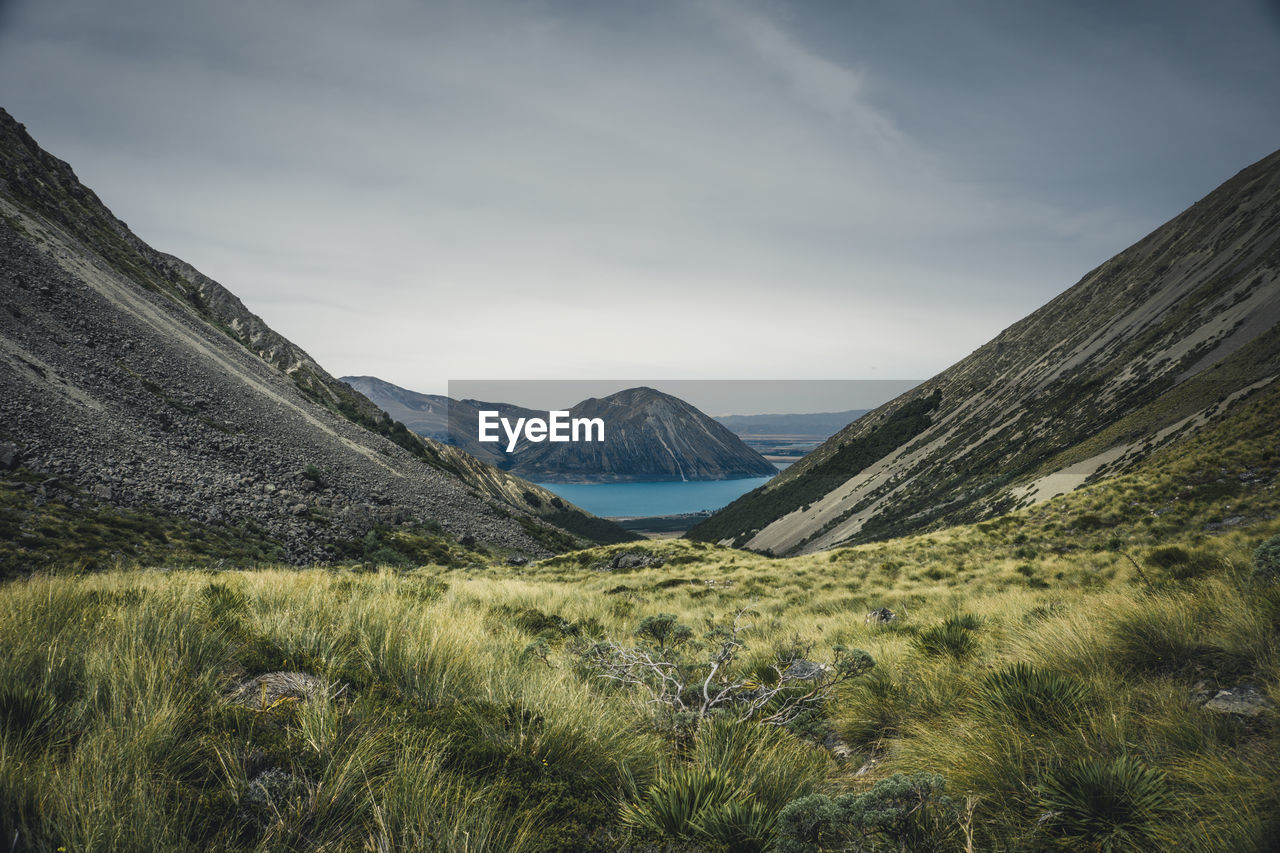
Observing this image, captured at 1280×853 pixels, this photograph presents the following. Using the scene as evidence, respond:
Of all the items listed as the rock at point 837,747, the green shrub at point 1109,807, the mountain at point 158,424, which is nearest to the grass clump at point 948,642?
the rock at point 837,747

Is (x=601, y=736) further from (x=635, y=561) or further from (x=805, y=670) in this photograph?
(x=635, y=561)

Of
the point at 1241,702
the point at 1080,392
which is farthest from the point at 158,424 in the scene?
the point at 1080,392

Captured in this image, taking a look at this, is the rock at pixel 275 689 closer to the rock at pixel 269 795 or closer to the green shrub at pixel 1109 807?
the rock at pixel 269 795

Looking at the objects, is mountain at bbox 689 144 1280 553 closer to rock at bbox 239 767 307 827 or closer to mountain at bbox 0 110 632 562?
rock at bbox 239 767 307 827

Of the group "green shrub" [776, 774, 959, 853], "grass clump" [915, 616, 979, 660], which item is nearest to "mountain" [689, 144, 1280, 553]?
"grass clump" [915, 616, 979, 660]

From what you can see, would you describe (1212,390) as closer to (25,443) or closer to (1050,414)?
(1050,414)

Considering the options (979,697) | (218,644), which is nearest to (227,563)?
(218,644)

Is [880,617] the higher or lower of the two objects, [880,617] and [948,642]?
the lower
